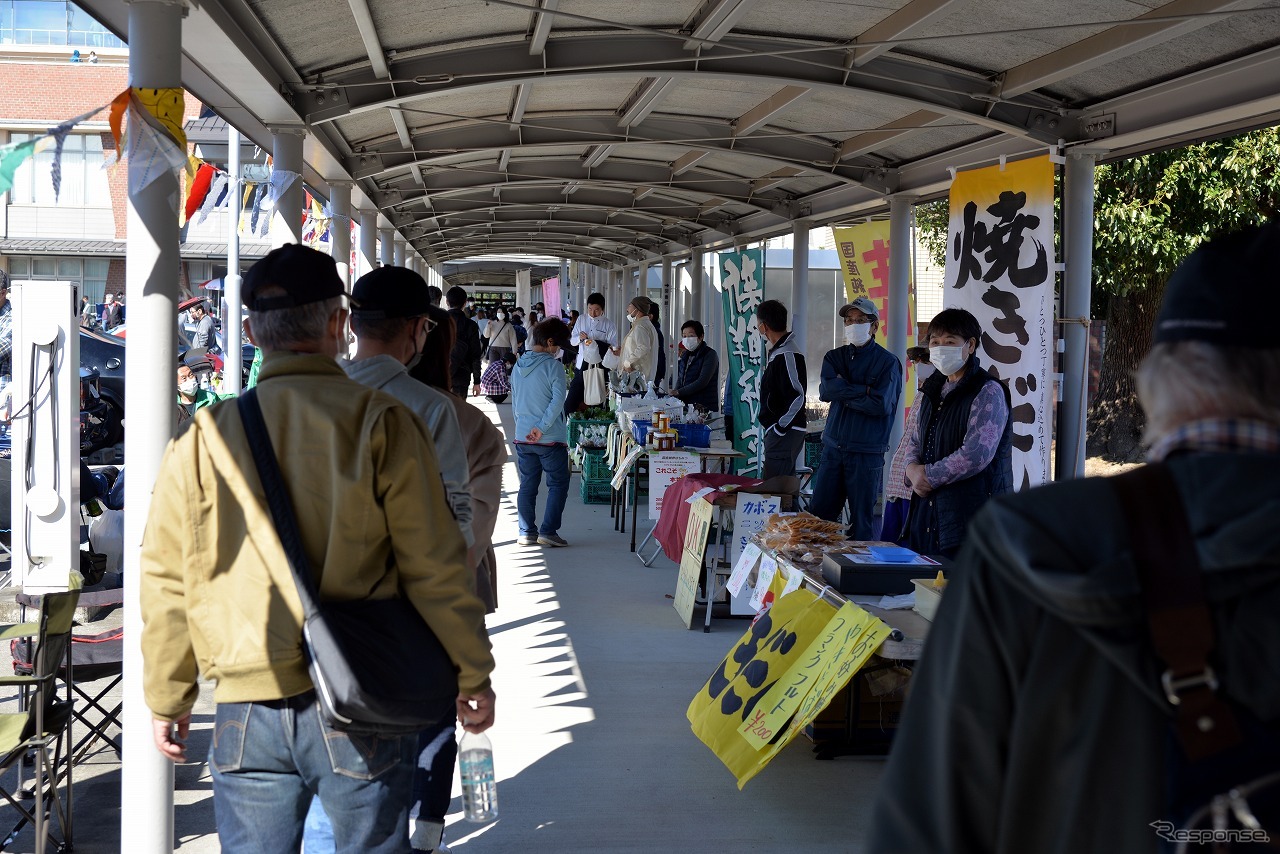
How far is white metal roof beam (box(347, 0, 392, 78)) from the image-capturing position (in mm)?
4739

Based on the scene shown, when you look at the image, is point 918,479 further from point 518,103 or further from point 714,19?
point 518,103

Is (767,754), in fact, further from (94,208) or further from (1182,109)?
(94,208)

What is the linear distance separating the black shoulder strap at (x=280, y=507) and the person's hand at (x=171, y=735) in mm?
455

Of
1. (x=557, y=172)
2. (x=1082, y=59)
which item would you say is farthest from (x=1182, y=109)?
(x=557, y=172)

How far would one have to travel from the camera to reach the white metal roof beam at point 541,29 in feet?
16.8

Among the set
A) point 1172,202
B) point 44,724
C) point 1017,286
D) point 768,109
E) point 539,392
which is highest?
point 1172,202

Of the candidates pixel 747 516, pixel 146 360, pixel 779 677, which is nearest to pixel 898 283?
pixel 747 516

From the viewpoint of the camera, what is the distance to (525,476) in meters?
8.82

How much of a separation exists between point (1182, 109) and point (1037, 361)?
4.74 ft

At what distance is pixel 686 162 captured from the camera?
9.68 m

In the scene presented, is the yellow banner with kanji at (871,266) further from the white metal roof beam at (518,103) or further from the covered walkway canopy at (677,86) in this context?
the white metal roof beam at (518,103)

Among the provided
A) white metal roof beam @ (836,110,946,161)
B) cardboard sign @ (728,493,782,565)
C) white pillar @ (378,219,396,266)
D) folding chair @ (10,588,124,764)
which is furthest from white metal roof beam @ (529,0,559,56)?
white pillar @ (378,219,396,266)

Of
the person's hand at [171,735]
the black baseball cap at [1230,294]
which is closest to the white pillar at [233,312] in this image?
the person's hand at [171,735]

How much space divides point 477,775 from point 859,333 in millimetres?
4896
